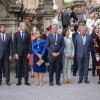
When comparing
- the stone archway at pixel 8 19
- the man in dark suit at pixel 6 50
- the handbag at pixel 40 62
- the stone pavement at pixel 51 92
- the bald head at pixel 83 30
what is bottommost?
the stone pavement at pixel 51 92

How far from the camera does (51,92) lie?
15.3m

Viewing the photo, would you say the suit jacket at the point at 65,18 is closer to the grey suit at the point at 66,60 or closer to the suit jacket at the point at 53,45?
the grey suit at the point at 66,60

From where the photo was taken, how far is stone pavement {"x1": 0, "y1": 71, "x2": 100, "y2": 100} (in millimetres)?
14328

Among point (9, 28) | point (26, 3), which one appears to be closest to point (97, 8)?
point (26, 3)

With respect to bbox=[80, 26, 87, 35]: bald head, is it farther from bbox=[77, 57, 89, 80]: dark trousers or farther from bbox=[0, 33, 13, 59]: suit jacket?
bbox=[0, 33, 13, 59]: suit jacket

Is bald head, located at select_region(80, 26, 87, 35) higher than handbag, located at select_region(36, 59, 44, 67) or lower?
higher

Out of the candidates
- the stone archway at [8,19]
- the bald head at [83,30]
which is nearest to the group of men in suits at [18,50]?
the bald head at [83,30]

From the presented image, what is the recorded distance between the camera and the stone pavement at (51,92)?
14328 mm

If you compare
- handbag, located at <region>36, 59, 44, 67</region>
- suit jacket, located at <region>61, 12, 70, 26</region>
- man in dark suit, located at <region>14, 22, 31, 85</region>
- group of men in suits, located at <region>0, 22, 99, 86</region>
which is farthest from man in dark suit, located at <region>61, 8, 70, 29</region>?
handbag, located at <region>36, 59, 44, 67</region>

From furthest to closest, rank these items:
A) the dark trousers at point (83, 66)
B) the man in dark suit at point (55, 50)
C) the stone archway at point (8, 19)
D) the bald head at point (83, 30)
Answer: the stone archway at point (8, 19)
the bald head at point (83, 30)
the dark trousers at point (83, 66)
the man in dark suit at point (55, 50)

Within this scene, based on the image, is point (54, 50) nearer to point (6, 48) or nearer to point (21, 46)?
point (21, 46)

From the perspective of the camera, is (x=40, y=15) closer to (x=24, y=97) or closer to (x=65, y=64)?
(x=65, y=64)

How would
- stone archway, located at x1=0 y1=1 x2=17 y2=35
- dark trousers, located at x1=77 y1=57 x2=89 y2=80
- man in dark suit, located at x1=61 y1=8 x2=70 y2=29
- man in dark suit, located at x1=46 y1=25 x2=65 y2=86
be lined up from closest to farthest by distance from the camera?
1. man in dark suit, located at x1=46 y1=25 x2=65 y2=86
2. dark trousers, located at x1=77 y1=57 x2=89 y2=80
3. stone archway, located at x1=0 y1=1 x2=17 y2=35
4. man in dark suit, located at x1=61 y1=8 x2=70 y2=29

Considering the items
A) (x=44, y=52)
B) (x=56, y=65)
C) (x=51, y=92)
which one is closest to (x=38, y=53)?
(x=44, y=52)
